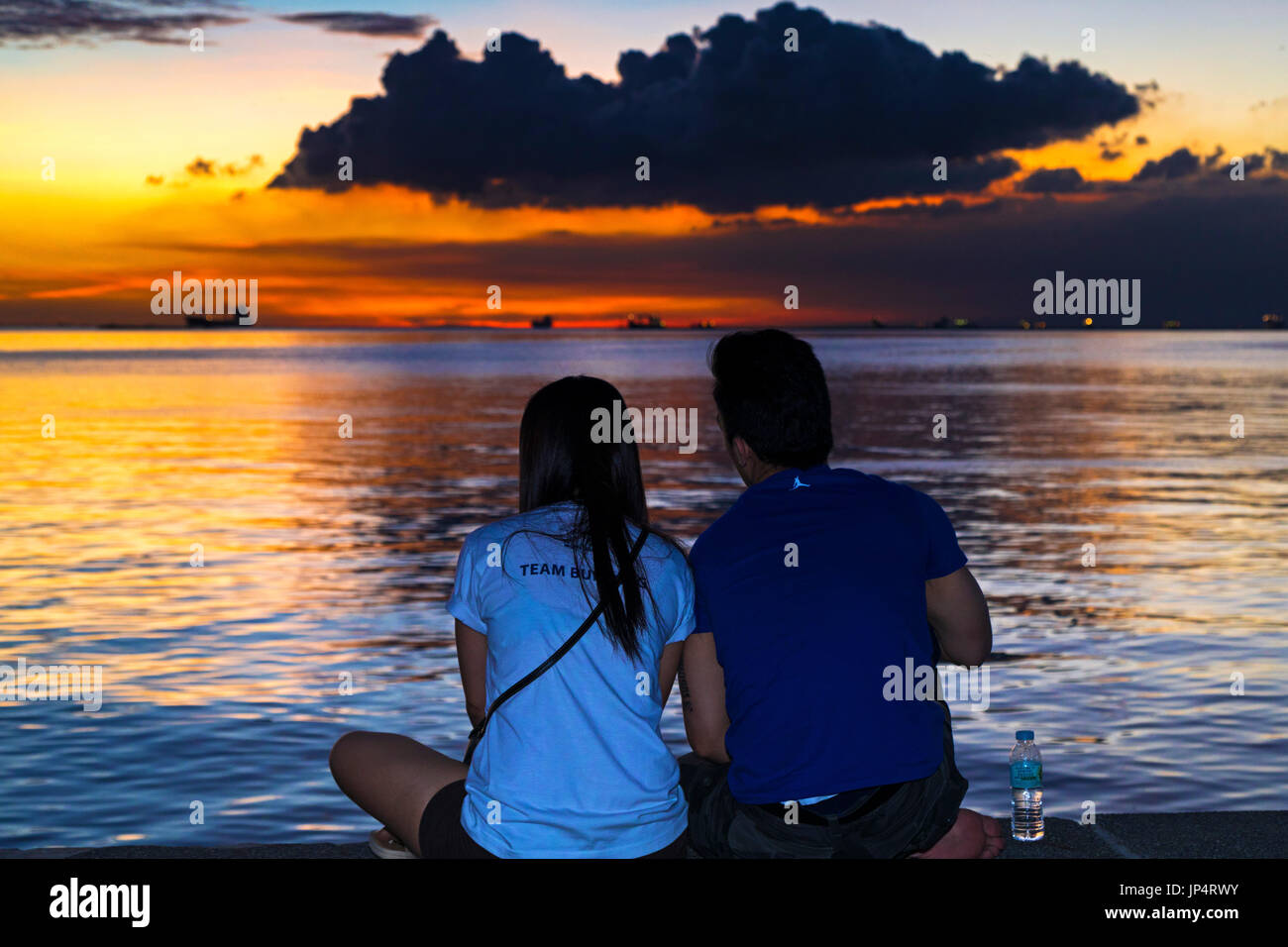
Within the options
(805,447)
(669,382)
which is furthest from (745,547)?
(669,382)

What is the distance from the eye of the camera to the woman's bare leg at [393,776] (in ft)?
13.7

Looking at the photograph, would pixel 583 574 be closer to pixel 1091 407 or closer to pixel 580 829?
pixel 580 829

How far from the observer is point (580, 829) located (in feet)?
12.0

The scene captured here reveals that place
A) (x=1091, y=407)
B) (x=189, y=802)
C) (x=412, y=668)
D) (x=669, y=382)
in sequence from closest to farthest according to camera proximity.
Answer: (x=189, y=802) < (x=412, y=668) < (x=1091, y=407) < (x=669, y=382)

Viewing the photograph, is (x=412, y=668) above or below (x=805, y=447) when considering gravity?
below

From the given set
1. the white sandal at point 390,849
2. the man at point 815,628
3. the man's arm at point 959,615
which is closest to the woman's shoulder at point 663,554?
the man at point 815,628

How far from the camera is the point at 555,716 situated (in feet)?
12.1

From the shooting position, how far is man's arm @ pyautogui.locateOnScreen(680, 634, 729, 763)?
4.02m

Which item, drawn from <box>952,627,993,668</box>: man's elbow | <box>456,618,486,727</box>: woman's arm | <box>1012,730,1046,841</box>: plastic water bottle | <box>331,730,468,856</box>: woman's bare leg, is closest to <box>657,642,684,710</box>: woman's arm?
<box>456,618,486,727</box>: woman's arm

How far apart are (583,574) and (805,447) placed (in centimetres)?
73

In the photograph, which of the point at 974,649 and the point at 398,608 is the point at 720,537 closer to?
the point at 974,649

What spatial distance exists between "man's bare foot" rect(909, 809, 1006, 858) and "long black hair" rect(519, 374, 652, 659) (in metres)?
1.18

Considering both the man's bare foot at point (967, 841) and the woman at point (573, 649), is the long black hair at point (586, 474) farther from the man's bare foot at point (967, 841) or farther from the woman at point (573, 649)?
the man's bare foot at point (967, 841)

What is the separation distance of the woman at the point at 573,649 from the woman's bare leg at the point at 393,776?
1.08 ft
